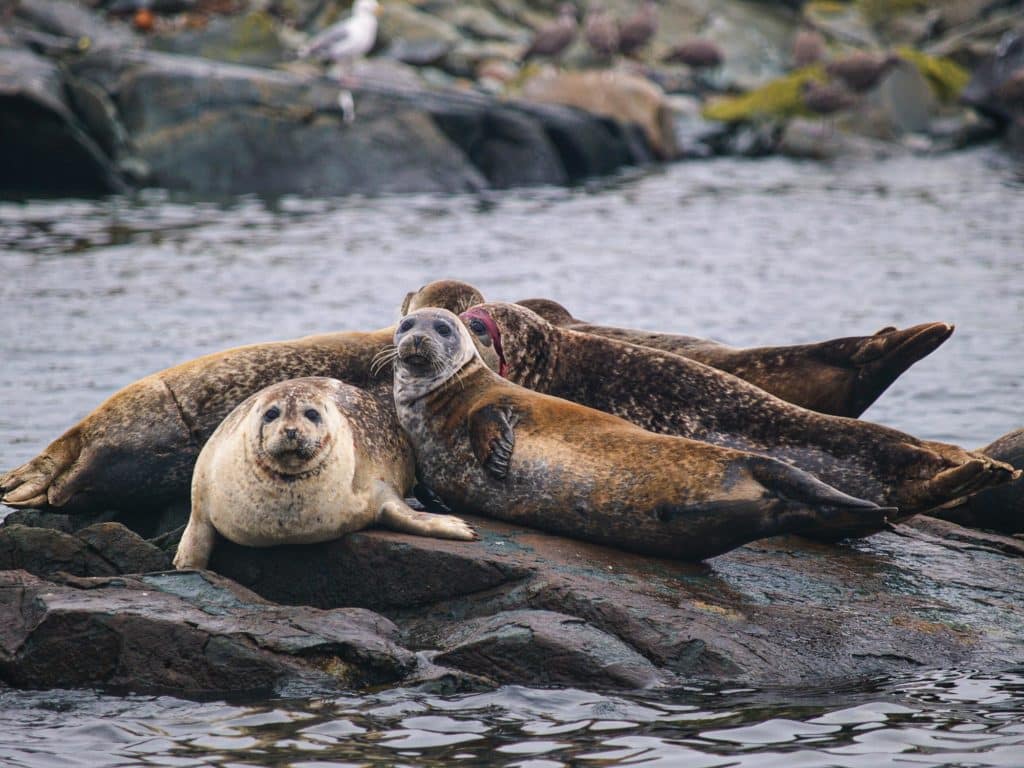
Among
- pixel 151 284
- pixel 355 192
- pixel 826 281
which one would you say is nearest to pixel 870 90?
pixel 355 192

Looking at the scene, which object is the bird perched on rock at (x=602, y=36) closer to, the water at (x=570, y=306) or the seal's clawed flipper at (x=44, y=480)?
the water at (x=570, y=306)

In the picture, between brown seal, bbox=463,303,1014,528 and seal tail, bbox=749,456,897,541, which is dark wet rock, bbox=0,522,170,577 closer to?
brown seal, bbox=463,303,1014,528

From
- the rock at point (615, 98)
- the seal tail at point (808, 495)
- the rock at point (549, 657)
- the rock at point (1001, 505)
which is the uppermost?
the rock at point (615, 98)

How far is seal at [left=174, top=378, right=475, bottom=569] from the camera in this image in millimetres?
7215

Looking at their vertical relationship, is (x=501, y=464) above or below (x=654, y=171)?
below

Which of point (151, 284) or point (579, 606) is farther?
point (151, 284)

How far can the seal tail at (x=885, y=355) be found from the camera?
869 cm

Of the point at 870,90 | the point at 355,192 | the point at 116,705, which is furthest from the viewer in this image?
the point at 870,90

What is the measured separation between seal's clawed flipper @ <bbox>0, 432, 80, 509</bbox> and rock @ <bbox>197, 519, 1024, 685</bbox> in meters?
1.47

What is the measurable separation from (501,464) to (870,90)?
3215 centimetres

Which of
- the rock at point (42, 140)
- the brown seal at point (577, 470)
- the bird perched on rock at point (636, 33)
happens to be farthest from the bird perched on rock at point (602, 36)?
the brown seal at point (577, 470)

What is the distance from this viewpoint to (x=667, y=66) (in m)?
46.8

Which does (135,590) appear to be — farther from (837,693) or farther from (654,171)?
(654,171)

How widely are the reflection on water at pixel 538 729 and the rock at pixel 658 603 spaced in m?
0.21
